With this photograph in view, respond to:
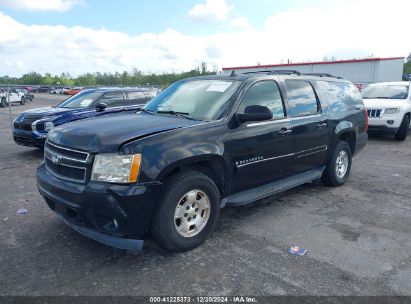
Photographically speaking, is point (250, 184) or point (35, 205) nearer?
point (250, 184)

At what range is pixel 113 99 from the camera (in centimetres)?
899

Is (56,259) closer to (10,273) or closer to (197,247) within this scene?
(10,273)

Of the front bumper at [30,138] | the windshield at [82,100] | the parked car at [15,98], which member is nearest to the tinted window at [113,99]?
the windshield at [82,100]

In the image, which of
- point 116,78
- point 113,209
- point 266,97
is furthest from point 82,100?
point 116,78

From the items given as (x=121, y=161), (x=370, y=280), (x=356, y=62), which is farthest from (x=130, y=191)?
(x=356, y=62)

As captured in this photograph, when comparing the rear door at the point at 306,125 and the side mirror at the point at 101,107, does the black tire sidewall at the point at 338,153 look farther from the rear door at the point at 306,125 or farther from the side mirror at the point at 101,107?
the side mirror at the point at 101,107

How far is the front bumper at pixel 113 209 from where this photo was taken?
3047 mm

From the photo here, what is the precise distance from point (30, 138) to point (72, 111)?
109 cm

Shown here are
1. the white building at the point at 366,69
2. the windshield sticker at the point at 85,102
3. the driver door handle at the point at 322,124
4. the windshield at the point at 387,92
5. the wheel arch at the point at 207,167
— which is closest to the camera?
the wheel arch at the point at 207,167

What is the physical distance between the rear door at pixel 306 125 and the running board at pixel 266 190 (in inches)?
4.2

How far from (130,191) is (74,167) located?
66 centimetres

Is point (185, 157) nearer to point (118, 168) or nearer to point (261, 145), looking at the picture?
point (118, 168)

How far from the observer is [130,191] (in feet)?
10.0

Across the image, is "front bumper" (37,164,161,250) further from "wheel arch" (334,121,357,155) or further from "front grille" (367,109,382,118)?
"front grille" (367,109,382,118)
